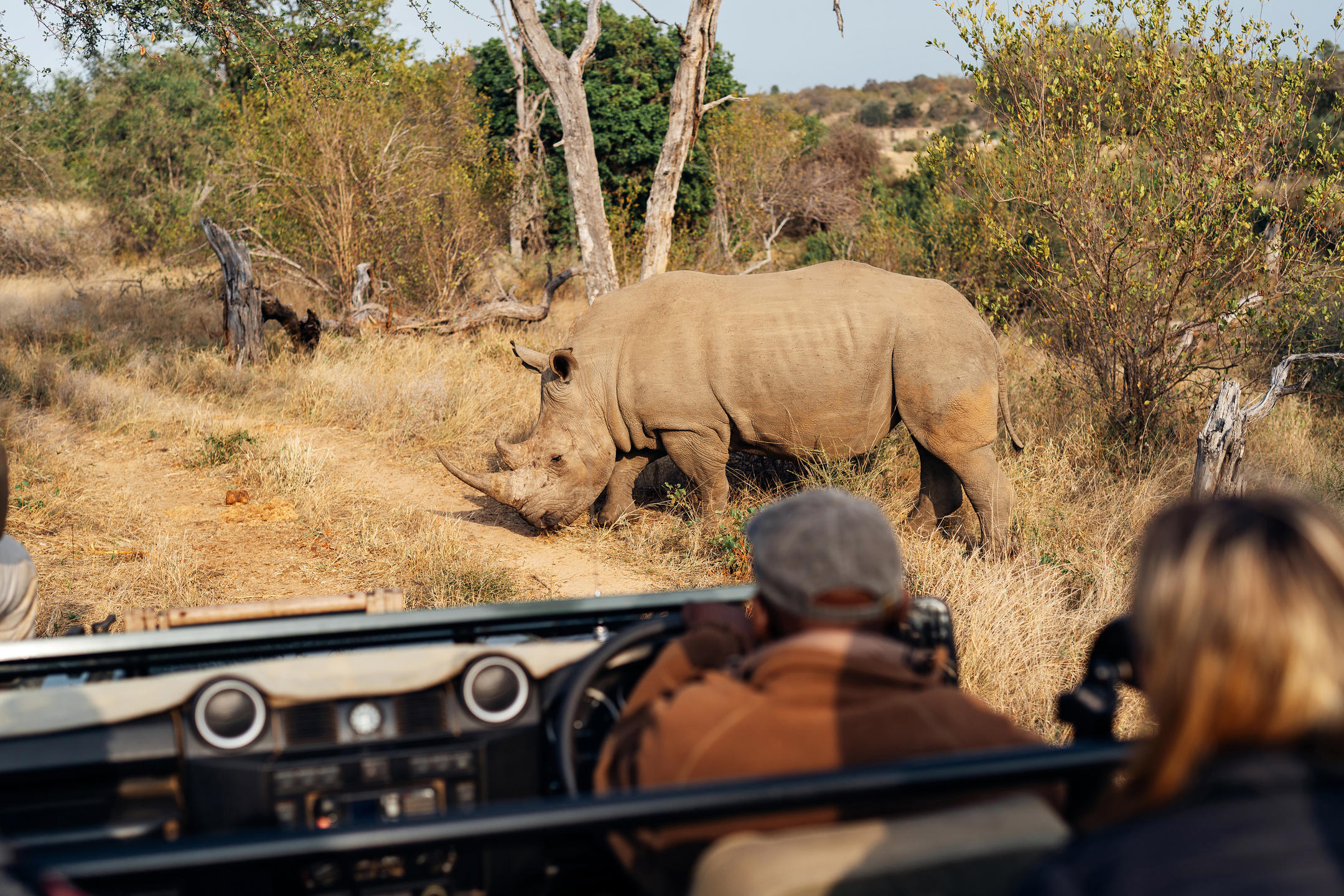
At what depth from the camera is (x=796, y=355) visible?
22.0 ft

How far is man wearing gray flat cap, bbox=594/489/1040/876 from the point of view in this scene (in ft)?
5.57

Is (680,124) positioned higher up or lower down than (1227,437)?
higher up

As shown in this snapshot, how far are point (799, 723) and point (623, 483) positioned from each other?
19.4 feet

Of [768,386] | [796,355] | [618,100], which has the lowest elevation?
[768,386]

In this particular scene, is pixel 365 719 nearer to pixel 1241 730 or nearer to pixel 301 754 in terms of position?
pixel 301 754

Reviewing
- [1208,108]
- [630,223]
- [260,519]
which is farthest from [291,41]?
[630,223]

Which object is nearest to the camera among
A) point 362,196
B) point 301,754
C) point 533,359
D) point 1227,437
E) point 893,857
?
point 893,857

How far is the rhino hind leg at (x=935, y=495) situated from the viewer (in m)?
7.25

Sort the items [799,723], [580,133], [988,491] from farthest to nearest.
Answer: [580,133]
[988,491]
[799,723]

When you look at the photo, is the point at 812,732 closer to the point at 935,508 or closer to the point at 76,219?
the point at 935,508

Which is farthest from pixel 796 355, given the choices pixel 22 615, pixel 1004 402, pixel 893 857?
pixel 893 857

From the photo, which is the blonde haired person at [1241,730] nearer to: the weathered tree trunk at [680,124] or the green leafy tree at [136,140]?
the weathered tree trunk at [680,124]

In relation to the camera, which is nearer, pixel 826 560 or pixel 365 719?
pixel 826 560

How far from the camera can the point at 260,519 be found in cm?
752
